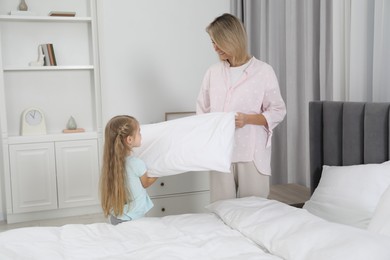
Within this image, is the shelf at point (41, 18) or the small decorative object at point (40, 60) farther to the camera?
the small decorative object at point (40, 60)

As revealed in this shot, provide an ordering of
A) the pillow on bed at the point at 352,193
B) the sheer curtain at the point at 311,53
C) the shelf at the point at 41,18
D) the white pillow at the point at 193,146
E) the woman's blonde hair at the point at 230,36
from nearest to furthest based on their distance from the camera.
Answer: the pillow on bed at the point at 352,193 < the white pillow at the point at 193,146 < the woman's blonde hair at the point at 230,36 < the sheer curtain at the point at 311,53 < the shelf at the point at 41,18

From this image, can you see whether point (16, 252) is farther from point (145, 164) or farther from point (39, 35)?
point (39, 35)

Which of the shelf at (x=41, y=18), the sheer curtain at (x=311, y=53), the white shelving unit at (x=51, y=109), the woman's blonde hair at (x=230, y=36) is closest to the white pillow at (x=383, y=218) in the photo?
the sheer curtain at (x=311, y=53)

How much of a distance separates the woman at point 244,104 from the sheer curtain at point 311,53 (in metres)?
0.58

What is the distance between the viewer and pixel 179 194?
11.2 feet

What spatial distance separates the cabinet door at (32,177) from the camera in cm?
Answer: 376

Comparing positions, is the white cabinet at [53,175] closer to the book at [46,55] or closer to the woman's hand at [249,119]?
the book at [46,55]

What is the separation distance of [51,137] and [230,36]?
214 centimetres

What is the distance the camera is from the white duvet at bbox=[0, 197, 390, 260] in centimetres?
144

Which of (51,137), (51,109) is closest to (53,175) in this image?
(51,137)

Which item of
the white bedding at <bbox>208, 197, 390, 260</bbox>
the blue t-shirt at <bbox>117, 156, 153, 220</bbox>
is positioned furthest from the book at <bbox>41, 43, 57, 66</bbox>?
the white bedding at <bbox>208, 197, 390, 260</bbox>

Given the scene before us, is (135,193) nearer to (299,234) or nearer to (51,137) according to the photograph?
(299,234)

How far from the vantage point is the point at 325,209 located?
2209 mm

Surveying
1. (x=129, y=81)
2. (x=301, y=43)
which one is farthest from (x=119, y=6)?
(x=301, y=43)
